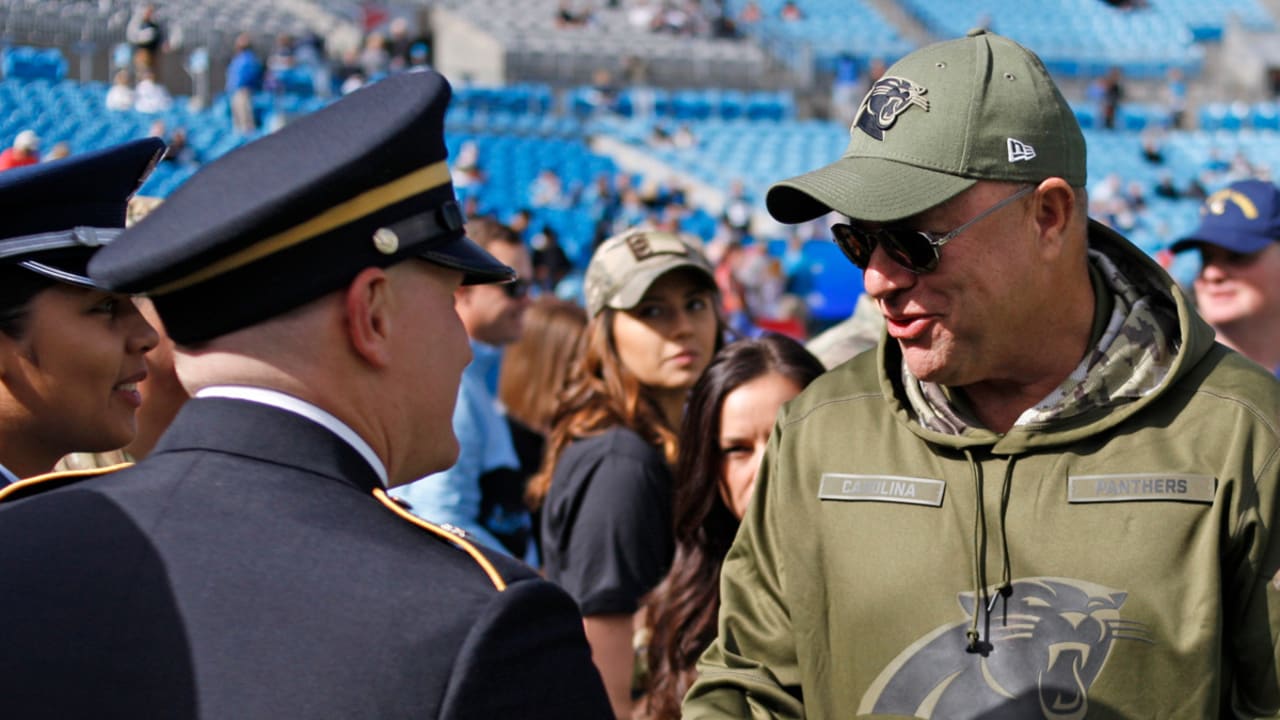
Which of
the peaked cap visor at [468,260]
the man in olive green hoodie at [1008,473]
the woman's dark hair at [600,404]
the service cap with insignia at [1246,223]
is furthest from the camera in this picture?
the service cap with insignia at [1246,223]

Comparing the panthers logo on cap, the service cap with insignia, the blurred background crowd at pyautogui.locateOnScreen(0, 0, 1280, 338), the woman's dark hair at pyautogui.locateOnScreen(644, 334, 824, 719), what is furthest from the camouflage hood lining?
the blurred background crowd at pyautogui.locateOnScreen(0, 0, 1280, 338)

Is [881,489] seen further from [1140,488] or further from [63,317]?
[63,317]

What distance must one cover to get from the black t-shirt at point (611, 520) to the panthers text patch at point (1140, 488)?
4.66 ft

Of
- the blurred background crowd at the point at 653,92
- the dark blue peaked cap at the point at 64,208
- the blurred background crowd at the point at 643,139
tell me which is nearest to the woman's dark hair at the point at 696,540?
the blurred background crowd at the point at 643,139

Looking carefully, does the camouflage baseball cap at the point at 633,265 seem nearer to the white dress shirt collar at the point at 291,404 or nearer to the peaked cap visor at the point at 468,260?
the peaked cap visor at the point at 468,260

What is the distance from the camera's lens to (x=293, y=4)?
2791 centimetres

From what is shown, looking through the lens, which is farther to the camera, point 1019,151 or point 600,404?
point 600,404

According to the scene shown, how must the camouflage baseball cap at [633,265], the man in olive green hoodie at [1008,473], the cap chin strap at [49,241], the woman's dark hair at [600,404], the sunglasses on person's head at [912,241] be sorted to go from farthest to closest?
the camouflage baseball cap at [633,265] → the woman's dark hair at [600,404] → the cap chin strap at [49,241] → the sunglasses on person's head at [912,241] → the man in olive green hoodie at [1008,473]

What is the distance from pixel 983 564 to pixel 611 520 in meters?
1.36

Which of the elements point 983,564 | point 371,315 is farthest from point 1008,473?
point 371,315

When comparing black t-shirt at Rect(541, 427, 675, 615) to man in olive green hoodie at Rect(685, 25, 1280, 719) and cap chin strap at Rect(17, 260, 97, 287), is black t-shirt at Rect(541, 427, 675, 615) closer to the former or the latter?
man in olive green hoodie at Rect(685, 25, 1280, 719)

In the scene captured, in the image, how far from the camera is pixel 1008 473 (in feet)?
6.55

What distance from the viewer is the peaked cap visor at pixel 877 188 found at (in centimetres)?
193

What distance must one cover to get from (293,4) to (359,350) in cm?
2828
